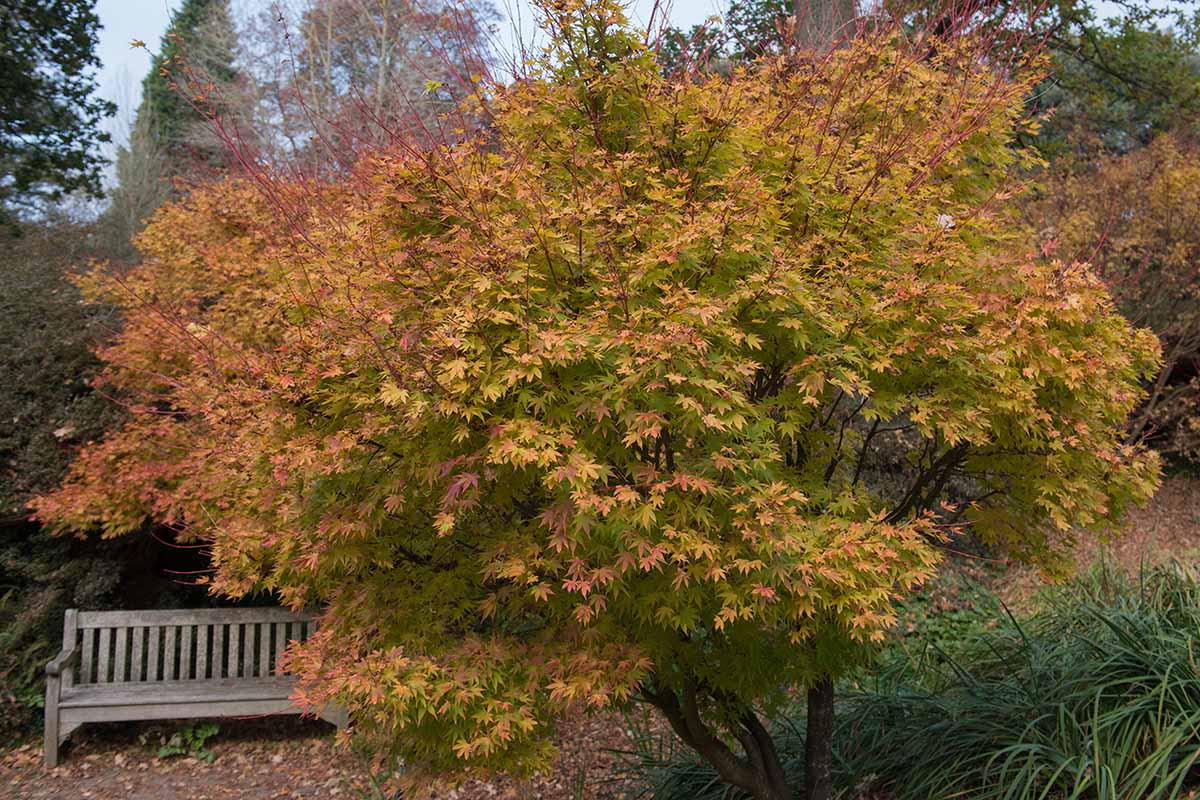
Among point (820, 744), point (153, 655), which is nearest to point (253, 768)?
point (153, 655)

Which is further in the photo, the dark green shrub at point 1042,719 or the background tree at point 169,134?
the background tree at point 169,134

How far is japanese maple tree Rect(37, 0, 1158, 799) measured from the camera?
2879 millimetres

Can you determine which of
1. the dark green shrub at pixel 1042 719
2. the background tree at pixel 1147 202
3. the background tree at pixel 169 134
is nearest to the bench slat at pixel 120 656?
the dark green shrub at pixel 1042 719

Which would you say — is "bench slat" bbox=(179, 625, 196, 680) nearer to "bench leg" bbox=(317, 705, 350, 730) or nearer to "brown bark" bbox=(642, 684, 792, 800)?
"bench leg" bbox=(317, 705, 350, 730)

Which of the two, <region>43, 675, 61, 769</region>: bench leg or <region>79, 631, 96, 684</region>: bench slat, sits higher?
<region>79, 631, 96, 684</region>: bench slat

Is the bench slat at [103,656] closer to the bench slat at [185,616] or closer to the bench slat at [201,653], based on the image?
the bench slat at [185,616]

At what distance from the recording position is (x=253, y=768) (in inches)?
268

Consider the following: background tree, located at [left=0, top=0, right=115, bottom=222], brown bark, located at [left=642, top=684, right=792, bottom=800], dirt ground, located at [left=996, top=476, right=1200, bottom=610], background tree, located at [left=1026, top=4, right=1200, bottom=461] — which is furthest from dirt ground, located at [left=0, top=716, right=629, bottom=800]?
background tree, located at [left=0, top=0, right=115, bottom=222]

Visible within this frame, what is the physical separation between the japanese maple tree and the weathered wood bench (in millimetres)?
3378

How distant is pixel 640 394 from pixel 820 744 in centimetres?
255

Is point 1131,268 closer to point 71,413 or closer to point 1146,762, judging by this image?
point 1146,762

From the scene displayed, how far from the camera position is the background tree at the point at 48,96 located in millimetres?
12156

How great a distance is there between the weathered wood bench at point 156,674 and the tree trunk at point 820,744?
384 centimetres

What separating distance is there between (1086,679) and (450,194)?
3.84 metres
